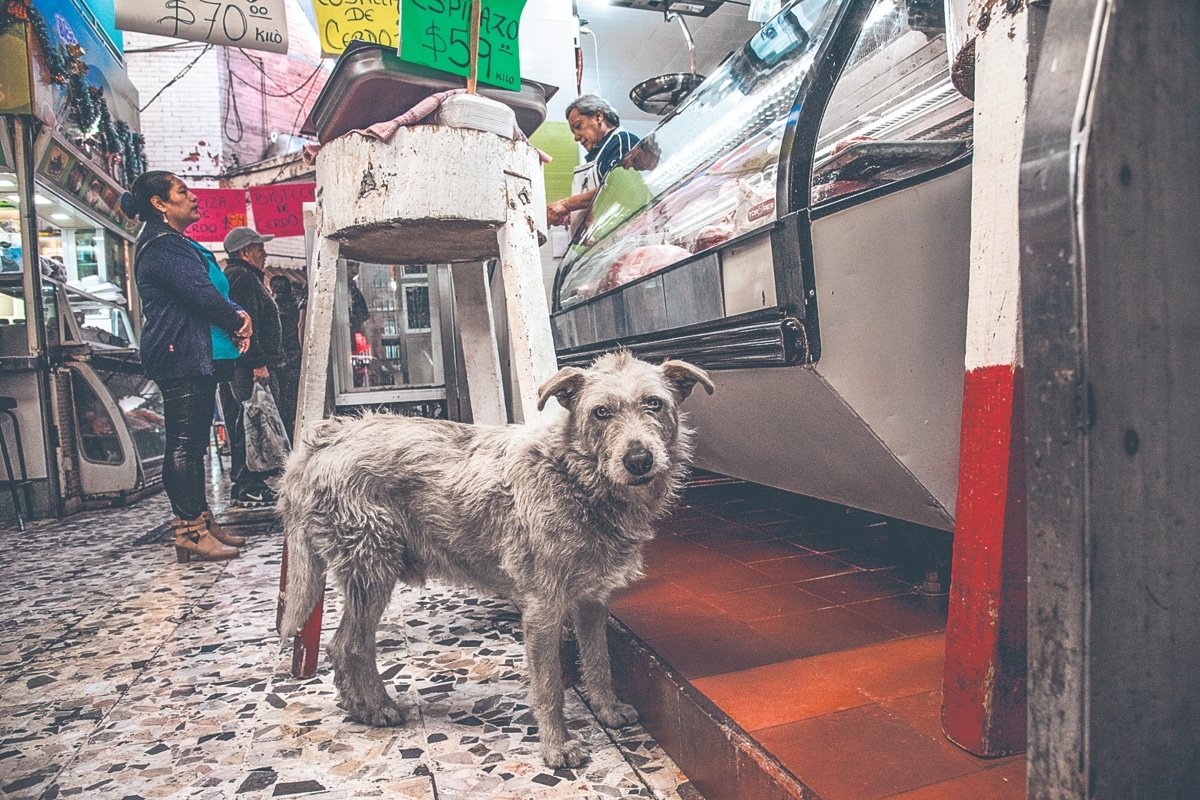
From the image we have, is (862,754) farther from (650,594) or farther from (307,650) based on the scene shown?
(307,650)

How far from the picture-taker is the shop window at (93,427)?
5848 millimetres

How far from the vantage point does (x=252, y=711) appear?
6.88 ft

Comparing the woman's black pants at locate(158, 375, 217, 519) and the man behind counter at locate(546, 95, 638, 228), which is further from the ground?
the man behind counter at locate(546, 95, 638, 228)

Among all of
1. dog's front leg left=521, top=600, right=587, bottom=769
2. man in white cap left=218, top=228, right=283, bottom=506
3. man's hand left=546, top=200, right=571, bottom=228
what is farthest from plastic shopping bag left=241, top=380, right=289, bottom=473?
dog's front leg left=521, top=600, right=587, bottom=769

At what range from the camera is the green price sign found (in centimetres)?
226

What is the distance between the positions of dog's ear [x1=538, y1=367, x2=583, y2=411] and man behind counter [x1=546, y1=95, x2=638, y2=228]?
256 cm

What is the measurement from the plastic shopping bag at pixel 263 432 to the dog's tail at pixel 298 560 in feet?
9.62

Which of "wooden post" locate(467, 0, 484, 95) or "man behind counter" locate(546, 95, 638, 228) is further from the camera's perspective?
"man behind counter" locate(546, 95, 638, 228)

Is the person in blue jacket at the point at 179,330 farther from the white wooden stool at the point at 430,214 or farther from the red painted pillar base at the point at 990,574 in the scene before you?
the red painted pillar base at the point at 990,574

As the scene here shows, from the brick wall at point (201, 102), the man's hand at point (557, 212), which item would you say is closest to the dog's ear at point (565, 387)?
the man's hand at point (557, 212)

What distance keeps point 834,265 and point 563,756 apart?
1.46 m

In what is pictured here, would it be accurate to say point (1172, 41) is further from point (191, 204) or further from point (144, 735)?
point (191, 204)

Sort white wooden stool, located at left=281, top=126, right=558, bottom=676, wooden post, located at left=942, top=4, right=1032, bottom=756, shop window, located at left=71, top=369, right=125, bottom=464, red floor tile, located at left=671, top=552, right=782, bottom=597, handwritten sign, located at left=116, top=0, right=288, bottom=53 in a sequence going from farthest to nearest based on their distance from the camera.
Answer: shop window, located at left=71, top=369, right=125, bottom=464 → handwritten sign, located at left=116, top=0, right=288, bottom=53 → red floor tile, located at left=671, top=552, right=782, bottom=597 → white wooden stool, located at left=281, top=126, right=558, bottom=676 → wooden post, located at left=942, top=4, right=1032, bottom=756

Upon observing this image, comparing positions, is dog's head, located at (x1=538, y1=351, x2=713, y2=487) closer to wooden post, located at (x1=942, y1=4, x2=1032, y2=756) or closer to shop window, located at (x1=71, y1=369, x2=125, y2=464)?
wooden post, located at (x1=942, y1=4, x2=1032, y2=756)
